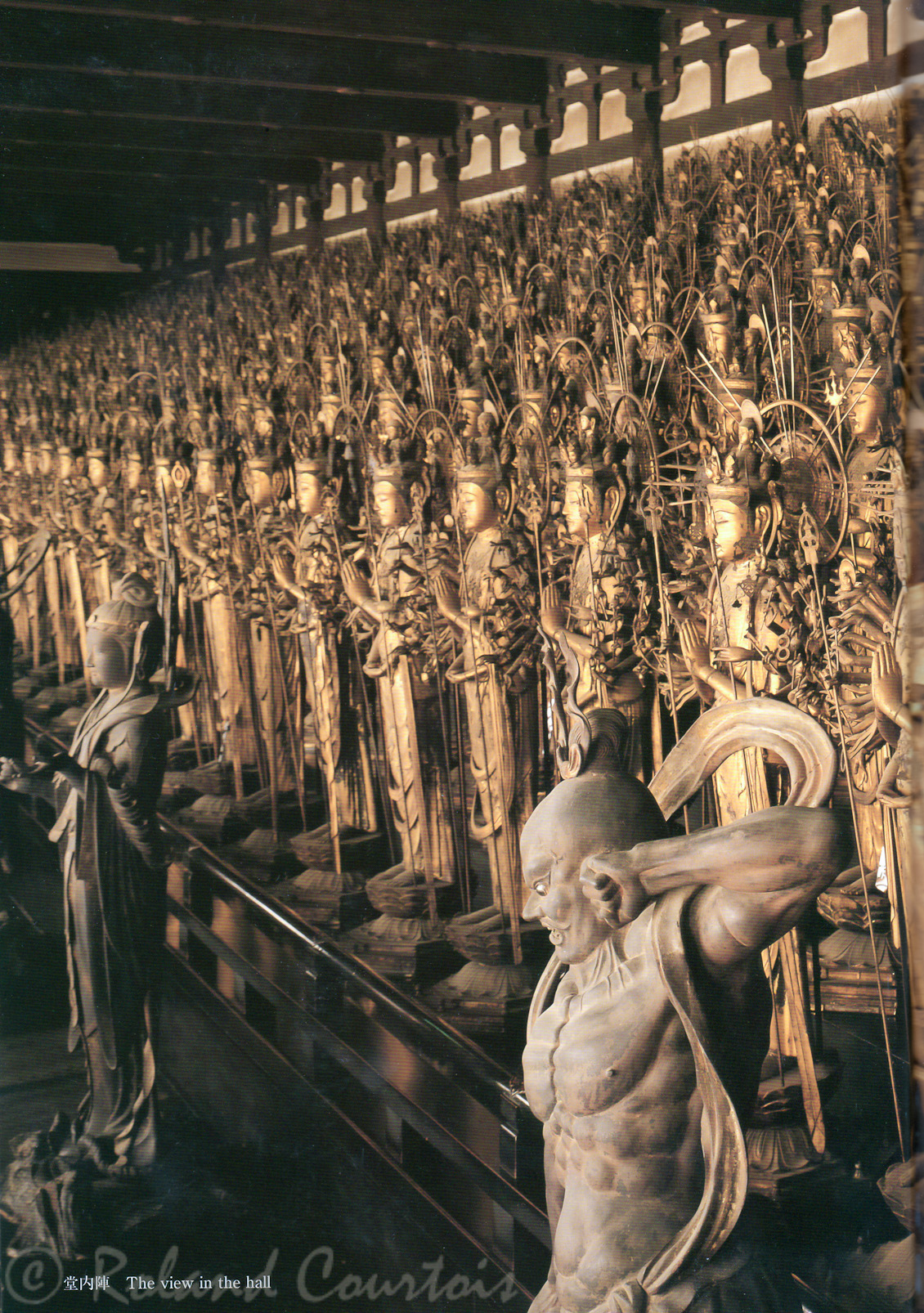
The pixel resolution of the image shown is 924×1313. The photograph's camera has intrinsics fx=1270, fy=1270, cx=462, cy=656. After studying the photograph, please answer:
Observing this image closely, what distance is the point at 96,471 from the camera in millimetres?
4340

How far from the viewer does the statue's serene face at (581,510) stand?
11.2ft

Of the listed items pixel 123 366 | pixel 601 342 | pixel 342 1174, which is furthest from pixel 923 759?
pixel 123 366

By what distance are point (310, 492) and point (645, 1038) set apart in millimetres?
2083

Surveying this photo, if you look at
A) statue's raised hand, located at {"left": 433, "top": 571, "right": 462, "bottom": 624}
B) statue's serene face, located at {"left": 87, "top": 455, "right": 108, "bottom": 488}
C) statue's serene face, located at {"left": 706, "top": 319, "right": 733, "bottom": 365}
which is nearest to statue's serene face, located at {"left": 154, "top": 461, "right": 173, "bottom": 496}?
statue's serene face, located at {"left": 87, "top": 455, "right": 108, "bottom": 488}

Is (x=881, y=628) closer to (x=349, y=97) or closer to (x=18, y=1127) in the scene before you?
(x=349, y=97)

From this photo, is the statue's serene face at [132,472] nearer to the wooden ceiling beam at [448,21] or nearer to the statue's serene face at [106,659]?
the statue's serene face at [106,659]

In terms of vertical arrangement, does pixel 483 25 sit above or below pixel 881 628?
above

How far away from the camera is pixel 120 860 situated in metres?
4.28

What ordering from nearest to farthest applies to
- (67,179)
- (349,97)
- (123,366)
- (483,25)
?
(483,25), (349,97), (67,179), (123,366)

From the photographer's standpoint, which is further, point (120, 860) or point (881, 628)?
point (120, 860)

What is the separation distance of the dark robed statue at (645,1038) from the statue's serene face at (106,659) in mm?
1833

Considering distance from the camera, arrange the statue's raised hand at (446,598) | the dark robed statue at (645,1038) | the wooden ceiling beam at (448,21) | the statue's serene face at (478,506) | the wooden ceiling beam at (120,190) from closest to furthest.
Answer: the dark robed statue at (645,1038) → the wooden ceiling beam at (448,21) → the statue's serene face at (478,506) → the statue's raised hand at (446,598) → the wooden ceiling beam at (120,190)

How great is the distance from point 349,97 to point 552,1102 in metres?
2.81

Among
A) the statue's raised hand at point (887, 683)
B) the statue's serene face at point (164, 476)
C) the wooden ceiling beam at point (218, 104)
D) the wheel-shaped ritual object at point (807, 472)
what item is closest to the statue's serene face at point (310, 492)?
the statue's serene face at point (164, 476)
